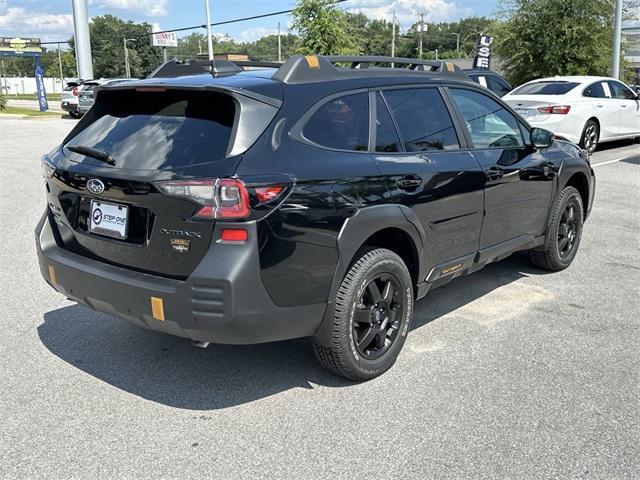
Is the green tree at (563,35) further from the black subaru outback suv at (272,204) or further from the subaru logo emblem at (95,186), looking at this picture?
the subaru logo emblem at (95,186)

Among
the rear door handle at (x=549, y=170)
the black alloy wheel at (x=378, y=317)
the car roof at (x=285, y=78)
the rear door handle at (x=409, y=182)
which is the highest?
the car roof at (x=285, y=78)

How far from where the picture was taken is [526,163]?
5020 millimetres

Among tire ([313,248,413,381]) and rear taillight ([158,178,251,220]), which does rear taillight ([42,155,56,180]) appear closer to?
rear taillight ([158,178,251,220])

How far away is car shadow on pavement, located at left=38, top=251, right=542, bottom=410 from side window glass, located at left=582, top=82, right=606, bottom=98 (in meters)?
10.2

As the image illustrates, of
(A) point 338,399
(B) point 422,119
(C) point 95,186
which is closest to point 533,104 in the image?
(B) point 422,119

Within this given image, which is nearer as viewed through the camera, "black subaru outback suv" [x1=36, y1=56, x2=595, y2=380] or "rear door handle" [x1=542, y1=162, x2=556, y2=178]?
"black subaru outback suv" [x1=36, y1=56, x2=595, y2=380]

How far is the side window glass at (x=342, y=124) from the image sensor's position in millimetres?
3494

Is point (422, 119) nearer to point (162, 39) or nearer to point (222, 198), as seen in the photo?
point (222, 198)

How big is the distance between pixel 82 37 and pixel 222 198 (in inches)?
1212

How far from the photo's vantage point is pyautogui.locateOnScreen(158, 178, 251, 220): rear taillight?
3.02 metres

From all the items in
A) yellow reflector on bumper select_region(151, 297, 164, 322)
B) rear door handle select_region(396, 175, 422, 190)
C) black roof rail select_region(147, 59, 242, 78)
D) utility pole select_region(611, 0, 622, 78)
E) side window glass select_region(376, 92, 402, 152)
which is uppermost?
utility pole select_region(611, 0, 622, 78)

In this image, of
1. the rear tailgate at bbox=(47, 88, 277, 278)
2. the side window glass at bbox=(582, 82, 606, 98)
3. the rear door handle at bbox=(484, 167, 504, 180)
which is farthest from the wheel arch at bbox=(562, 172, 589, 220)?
the side window glass at bbox=(582, 82, 606, 98)

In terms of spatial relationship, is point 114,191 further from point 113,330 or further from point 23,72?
point 23,72

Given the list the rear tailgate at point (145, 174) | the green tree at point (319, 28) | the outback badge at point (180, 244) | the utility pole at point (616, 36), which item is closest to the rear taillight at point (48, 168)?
the rear tailgate at point (145, 174)
